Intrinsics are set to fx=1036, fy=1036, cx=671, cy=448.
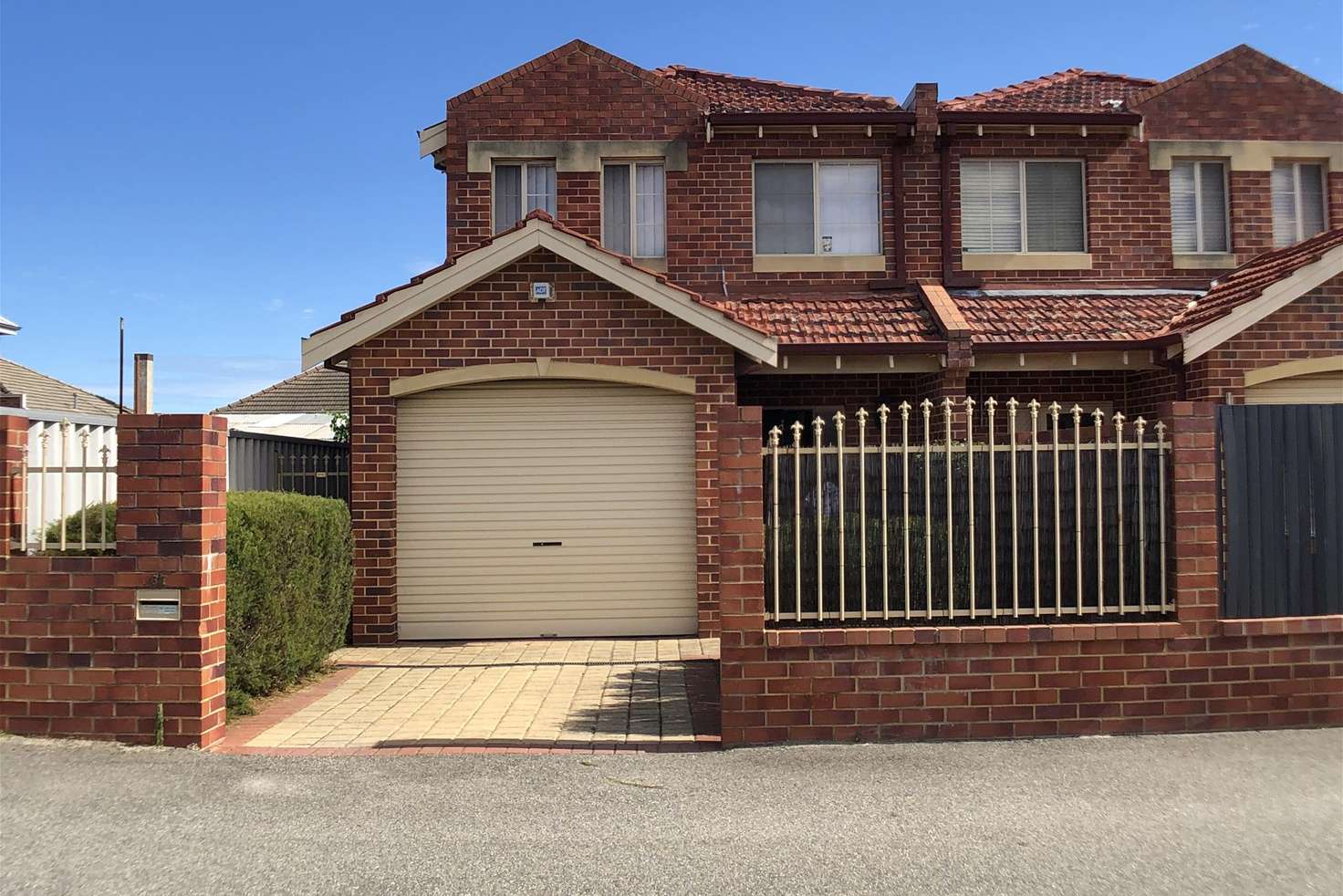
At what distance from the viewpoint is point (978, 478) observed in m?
6.75

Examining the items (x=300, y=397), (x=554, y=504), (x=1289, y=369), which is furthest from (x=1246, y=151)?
(x=300, y=397)

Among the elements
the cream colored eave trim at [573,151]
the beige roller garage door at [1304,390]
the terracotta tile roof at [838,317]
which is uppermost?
the cream colored eave trim at [573,151]

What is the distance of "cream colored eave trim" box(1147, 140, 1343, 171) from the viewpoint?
46.6ft

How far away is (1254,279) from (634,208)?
7.43m

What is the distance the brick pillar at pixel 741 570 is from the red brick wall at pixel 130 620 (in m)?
3.22

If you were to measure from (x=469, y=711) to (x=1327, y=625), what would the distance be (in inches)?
230

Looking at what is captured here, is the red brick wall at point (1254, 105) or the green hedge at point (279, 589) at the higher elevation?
the red brick wall at point (1254, 105)

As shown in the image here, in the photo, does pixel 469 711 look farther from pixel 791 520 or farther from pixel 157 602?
pixel 791 520

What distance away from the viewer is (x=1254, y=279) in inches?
453

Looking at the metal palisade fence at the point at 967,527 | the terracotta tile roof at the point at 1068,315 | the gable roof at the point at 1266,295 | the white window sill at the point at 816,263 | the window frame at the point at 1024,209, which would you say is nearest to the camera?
the metal palisade fence at the point at 967,527

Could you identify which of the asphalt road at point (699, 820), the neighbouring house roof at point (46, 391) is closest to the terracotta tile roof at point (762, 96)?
the asphalt road at point (699, 820)

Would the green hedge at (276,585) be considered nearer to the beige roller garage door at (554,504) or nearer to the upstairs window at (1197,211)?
Answer: the beige roller garage door at (554,504)

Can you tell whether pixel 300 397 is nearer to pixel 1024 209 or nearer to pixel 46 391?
pixel 46 391

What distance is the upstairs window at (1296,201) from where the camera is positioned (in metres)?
14.5
